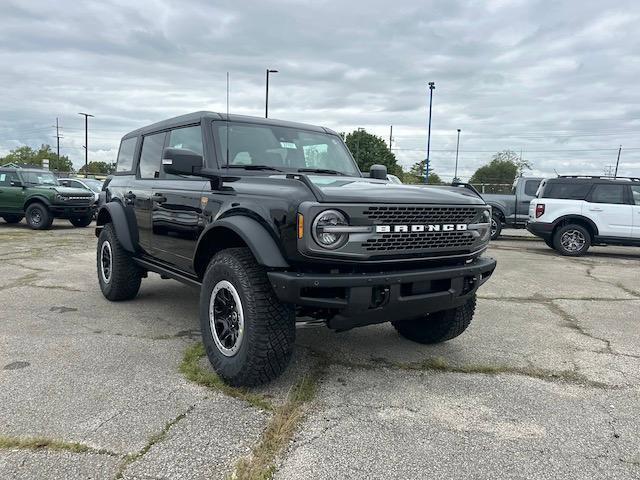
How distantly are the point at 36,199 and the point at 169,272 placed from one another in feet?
38.4

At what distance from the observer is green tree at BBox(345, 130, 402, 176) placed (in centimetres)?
6016

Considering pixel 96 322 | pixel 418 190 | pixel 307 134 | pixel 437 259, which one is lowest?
pixel 96 322

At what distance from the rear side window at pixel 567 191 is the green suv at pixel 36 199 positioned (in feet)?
39.9

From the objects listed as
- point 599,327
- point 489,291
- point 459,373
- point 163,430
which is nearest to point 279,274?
point 163,430

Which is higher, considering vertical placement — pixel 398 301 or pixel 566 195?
pixel 566 195

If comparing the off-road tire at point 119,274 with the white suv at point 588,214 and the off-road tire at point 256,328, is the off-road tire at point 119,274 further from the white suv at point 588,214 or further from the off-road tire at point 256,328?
the white suv at point 588,214

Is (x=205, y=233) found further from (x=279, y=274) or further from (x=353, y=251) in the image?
(x=353, y=251)

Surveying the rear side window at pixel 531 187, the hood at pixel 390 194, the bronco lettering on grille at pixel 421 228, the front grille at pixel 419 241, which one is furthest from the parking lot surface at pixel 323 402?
the rear side window at pixel 531 187

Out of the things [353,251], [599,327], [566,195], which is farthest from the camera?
[566,195]

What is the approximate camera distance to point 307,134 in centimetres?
482

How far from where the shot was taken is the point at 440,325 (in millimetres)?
4211

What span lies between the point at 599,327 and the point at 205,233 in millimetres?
4070

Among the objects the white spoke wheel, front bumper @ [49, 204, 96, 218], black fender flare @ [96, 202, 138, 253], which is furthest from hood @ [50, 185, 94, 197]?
the white spoke wheel

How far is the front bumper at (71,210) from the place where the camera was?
1418 cm
